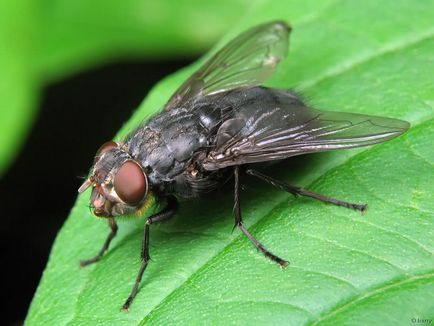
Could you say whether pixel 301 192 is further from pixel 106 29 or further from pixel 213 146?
pixel 106 29

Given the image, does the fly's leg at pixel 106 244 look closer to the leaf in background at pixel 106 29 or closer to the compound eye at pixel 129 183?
the compound eye at pixel 129 183

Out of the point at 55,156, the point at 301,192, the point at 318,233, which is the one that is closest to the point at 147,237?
the point at 301,192

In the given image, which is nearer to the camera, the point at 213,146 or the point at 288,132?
the point at 288,132

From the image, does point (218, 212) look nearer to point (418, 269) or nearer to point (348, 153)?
point (348, 153)

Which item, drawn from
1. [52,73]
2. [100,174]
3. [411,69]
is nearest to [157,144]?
[100,174]

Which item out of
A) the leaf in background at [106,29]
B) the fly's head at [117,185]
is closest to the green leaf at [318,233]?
the fly's head at [117,185]
